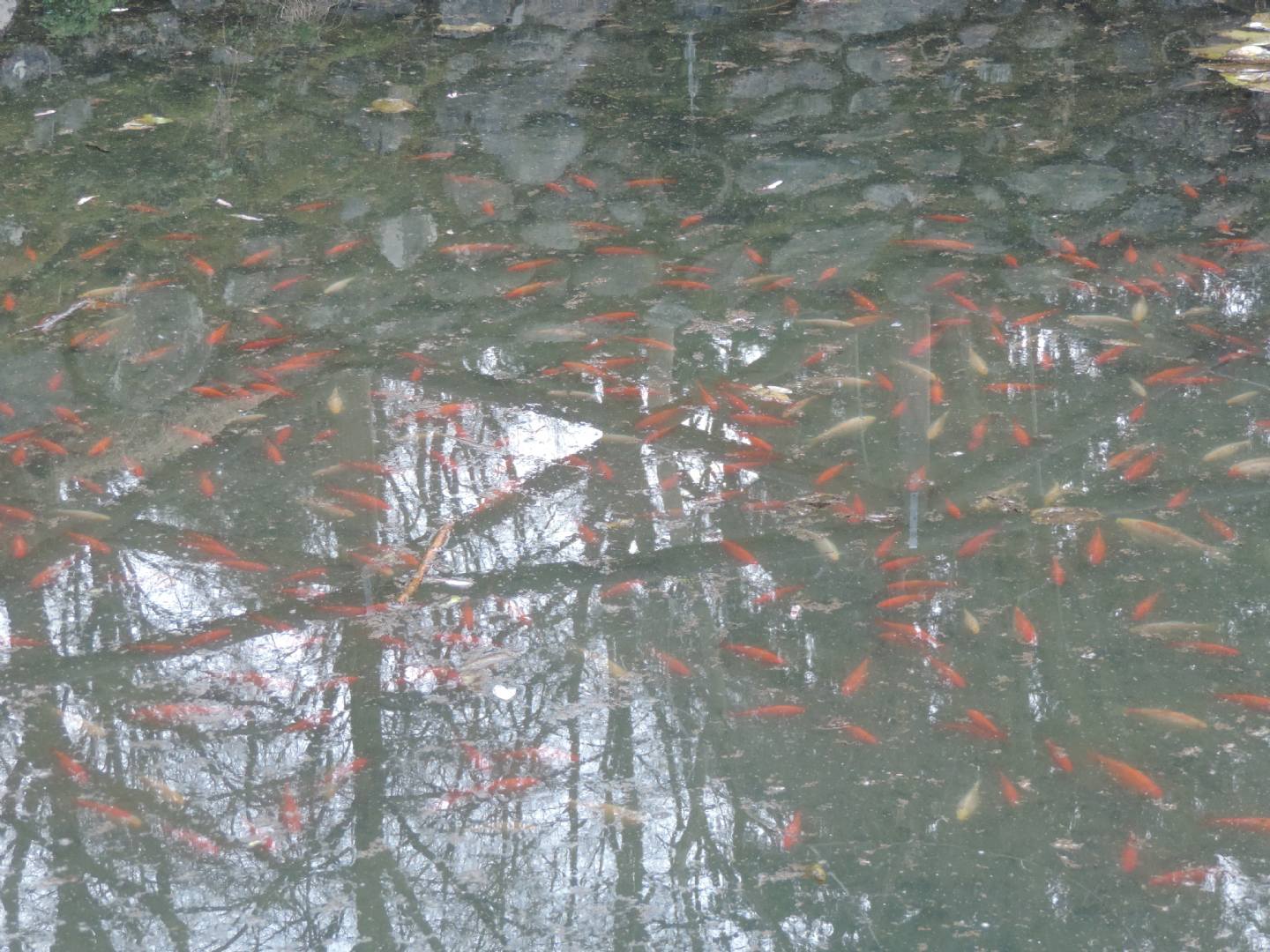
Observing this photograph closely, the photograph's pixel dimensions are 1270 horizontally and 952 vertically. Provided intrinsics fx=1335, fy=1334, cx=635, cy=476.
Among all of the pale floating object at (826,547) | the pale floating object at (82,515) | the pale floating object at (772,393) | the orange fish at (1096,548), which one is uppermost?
the pale floating object at (772,393)

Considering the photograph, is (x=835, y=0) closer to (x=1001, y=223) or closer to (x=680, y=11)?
(x=680, y=11)

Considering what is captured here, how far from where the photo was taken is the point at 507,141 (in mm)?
6359

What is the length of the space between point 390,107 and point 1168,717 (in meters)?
5.36

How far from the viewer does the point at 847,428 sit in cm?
396

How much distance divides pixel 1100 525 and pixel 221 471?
245 centimetres

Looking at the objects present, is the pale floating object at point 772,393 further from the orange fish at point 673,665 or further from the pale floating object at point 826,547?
the orange fish at point 673,665

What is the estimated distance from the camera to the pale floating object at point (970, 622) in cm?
314

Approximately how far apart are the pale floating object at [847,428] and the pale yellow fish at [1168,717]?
131 centimetres

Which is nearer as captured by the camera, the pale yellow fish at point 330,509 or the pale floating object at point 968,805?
the pale floating object at point 968,805

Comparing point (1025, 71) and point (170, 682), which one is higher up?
point (1025, 71)

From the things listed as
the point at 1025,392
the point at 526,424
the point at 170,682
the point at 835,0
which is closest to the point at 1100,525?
the point at 1025,392

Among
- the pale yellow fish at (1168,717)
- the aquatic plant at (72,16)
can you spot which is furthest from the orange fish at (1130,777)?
the aquatic plant at (72,16)

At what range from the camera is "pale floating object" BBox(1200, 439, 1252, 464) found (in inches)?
146

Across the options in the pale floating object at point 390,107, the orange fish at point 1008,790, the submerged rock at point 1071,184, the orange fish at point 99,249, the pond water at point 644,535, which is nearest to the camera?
the pond water at point 644,535
